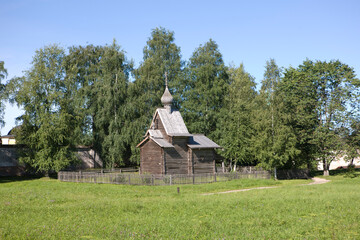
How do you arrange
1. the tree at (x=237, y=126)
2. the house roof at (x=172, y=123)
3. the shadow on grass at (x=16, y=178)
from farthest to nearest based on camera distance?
the tree at (x=237, y=126) → the shadow on grass at (x=16, y=178) → the house roof at (x=172, y=123)

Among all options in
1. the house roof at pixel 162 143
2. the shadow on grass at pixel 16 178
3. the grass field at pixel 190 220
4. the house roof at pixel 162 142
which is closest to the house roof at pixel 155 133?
the house roof at pixel 162 142

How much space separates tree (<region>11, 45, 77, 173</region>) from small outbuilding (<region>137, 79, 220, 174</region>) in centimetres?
975

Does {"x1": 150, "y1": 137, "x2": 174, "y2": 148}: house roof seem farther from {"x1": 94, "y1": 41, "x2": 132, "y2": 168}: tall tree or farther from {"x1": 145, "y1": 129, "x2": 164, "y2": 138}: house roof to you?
{"x1": 94, "y1": 41, "x2": 132, "y2": 168}: tall tree

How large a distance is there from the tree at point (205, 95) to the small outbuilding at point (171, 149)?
9494mm

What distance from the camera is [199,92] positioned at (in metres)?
53.3

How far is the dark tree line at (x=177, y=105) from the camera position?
4169 centimetres

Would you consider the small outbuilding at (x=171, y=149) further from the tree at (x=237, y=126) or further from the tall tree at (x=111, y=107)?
the tall tree at (x=111, y=107)

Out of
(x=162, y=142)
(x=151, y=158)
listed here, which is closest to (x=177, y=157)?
(x=162, y=142)

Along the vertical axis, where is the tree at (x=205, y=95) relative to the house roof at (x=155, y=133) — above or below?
above

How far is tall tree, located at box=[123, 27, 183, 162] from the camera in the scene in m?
50.2

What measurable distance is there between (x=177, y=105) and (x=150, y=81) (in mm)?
7346

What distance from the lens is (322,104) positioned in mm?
44406

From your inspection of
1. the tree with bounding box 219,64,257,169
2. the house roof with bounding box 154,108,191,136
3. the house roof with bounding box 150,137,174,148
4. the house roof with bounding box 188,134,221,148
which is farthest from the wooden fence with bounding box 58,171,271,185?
the tree with bounding box 219,64,257,169

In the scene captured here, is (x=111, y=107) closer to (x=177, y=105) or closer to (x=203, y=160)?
(x=177, y=105)
